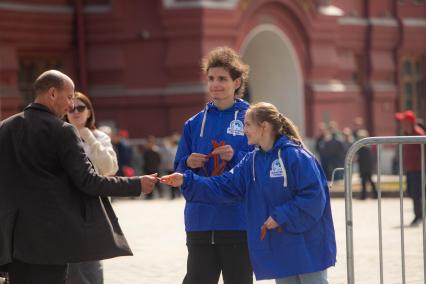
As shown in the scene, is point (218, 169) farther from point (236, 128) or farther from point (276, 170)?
point (276, 170)

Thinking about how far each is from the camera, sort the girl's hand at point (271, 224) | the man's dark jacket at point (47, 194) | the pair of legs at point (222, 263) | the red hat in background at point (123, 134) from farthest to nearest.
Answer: the red hat in background at point (123, 134) → the pair of legs at point (222, 263) → the girl's hand at point (271, 224) → the man's dark jacket at point (47, 194)

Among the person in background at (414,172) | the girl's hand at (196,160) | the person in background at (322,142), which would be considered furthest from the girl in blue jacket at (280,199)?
the person in background at (322,142)

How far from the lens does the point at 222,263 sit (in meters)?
7.48

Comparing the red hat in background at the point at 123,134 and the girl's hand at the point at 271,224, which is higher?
the red hat in background at the point at 123,134

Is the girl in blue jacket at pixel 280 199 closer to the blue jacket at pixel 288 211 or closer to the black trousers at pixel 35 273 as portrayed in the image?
the blue jacket at pixel 288 211

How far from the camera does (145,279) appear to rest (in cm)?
1168

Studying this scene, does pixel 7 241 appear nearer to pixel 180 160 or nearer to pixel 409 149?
pixel 180 160

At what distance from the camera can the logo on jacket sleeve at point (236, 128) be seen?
750cm

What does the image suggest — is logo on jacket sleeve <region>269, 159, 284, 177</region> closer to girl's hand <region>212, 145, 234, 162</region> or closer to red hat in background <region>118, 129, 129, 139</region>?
girl's hand <region>212, 145, 234, 162</region>

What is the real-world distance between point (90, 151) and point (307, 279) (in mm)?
2497

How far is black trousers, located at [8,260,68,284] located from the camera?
22.3 feet

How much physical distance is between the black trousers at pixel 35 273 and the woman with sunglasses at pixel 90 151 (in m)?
1.72

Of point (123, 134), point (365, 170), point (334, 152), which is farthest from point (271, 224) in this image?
point (334, 152)

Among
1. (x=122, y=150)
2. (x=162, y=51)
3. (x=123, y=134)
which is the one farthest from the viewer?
(x=162, y=51)
